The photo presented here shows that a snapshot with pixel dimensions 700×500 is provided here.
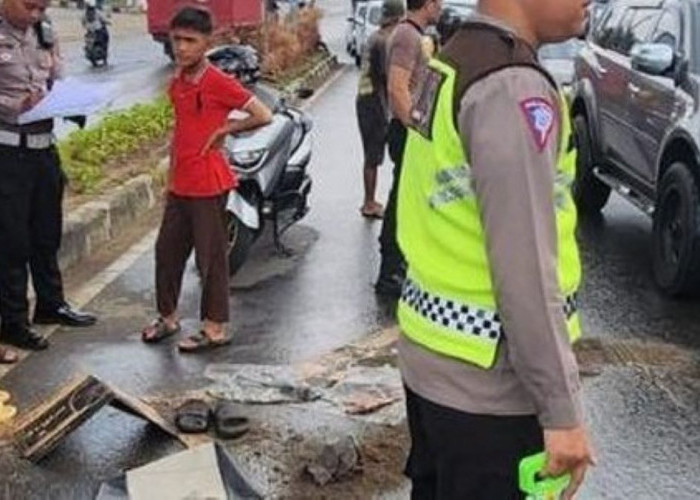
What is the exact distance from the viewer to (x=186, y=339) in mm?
6207

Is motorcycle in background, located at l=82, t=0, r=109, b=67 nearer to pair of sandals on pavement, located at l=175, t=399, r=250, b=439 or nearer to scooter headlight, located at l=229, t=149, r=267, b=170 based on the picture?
scooter headlight, located at l=229, t=149, r=267, b=170

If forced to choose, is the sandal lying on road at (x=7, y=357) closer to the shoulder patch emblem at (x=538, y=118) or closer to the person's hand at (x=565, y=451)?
the person's hand at (x=565, y=451)

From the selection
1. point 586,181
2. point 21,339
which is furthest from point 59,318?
point 586,181

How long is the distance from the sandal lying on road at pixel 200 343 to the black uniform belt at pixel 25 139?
120cm

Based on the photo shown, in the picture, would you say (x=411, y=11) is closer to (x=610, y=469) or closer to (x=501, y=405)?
(x=610, y=469)

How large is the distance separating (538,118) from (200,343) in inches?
163

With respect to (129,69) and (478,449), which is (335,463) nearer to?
(478,449)

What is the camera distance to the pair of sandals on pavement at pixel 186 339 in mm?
6105

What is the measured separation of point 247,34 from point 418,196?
714 inches

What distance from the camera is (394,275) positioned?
729cm

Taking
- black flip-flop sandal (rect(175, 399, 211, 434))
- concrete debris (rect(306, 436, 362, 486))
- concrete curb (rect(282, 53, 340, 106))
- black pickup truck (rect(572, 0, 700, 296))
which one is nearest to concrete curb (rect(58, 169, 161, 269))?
black flip-flop sandal (rect(175, 399, 211, 434))

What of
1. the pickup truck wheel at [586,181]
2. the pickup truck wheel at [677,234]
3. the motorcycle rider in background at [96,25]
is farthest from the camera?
the motorcycle rider in background at [96,25]

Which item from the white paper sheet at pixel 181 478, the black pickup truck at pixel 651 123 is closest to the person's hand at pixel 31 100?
the white paper sheet at pixel 181 478

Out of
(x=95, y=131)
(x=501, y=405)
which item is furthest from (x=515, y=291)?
(x=95, y=131)
